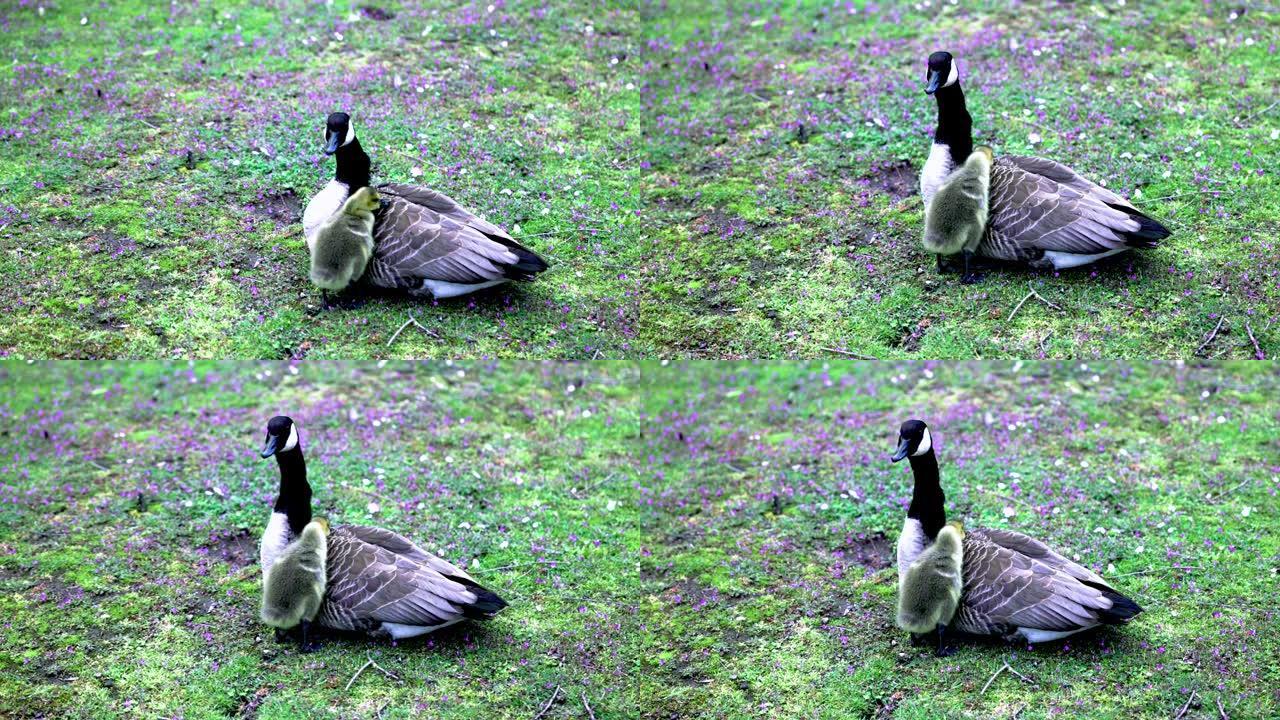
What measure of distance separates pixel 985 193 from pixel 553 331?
308 centimetres

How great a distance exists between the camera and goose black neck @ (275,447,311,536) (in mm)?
7270

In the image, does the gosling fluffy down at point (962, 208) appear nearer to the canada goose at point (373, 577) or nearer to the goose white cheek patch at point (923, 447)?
the goose white cheek patch at point (923, 447)

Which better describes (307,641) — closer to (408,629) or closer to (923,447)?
(408,629)

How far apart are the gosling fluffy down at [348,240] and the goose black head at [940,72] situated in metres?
3.78

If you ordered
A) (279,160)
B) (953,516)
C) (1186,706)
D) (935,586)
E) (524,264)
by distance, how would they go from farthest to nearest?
(279,160) < (953,516) < (524,264) < (935,586) < (1186,706)

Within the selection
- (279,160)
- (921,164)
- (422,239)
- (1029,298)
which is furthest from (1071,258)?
(279,160)

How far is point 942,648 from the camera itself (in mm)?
7109

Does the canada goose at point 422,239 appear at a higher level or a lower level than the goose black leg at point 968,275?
higher

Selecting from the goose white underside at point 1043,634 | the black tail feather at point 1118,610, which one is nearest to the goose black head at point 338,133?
the goose white underside at point 1043,634

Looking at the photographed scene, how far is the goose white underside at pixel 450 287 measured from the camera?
8.16 meters

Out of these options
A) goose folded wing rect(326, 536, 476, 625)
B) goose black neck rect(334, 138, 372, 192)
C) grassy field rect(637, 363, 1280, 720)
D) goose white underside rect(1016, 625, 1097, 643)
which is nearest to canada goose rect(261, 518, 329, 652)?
goose folded wing rect(326, 536, 476, 625)

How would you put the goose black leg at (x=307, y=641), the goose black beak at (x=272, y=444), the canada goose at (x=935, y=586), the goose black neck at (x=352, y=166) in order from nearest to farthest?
the canada goose at (x=935, y=586)
the goose black leg at (x=307, y=641)
the goose black beak at (x=272, y=444)
the goose black neck at (x=352, y=166)

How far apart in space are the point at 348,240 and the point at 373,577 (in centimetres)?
229

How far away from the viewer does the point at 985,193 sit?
8.04 m
